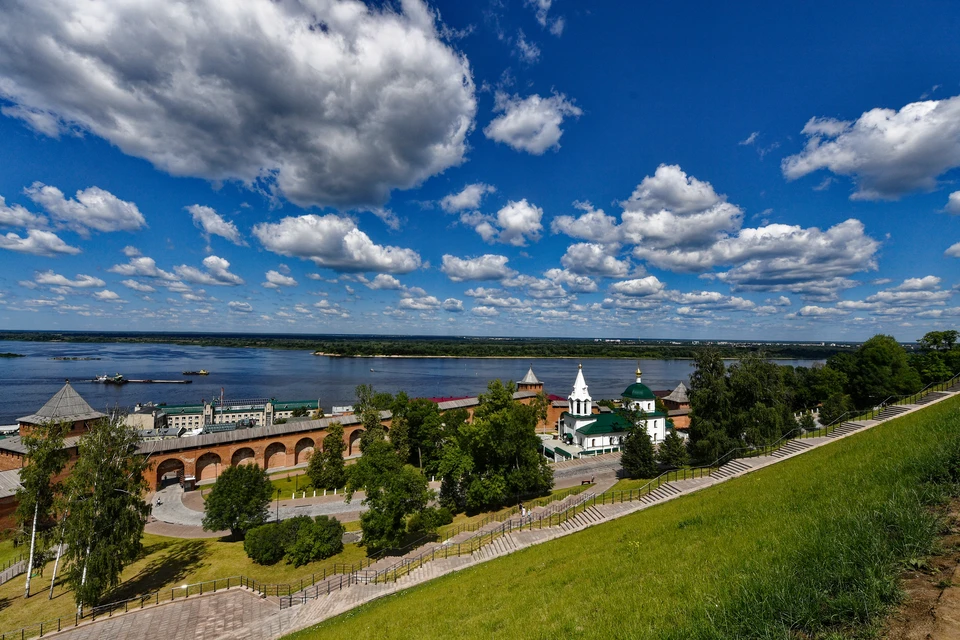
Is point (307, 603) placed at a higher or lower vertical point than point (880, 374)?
lower

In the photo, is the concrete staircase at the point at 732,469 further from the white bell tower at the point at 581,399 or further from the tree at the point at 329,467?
the tree at the point at 329,467

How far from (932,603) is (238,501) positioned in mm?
24846

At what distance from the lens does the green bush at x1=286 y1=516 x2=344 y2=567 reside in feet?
60.1

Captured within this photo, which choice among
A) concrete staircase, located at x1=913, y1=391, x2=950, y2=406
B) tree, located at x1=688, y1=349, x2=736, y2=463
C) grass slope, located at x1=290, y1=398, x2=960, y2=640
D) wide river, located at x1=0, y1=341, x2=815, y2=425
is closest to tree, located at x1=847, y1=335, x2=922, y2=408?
concrete staircase, located at x1=913, y1=391, x2=950, y2=406

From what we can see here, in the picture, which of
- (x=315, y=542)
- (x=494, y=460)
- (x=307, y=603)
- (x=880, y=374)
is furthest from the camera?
(x=880, y=374)

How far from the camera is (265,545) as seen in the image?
59.9 feet

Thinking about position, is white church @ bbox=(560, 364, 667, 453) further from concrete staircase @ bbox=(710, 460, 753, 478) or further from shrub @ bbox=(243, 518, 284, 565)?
shrub @ bbox=(243, 518, 284, 565)

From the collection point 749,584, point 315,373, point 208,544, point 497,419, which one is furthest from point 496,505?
point 315,373

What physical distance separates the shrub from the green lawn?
1.05 ft

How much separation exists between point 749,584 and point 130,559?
20.1 metres

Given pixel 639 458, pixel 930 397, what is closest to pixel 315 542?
pixel 639 458

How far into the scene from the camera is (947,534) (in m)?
5.47

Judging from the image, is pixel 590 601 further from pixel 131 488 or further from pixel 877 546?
pixel 131 488

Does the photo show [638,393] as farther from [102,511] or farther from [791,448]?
[102,511]
